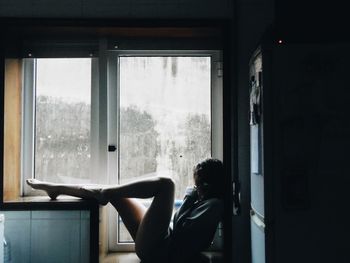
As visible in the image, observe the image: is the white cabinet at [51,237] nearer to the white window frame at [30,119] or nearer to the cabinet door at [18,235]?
the cabinet door at [18,235]

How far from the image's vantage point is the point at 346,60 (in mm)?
1577

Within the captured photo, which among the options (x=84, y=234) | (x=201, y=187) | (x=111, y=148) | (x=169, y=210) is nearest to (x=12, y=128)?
(x=111, y=148)

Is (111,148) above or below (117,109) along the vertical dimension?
below

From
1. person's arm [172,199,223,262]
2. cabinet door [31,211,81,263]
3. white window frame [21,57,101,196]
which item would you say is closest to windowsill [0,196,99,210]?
cabinet door [31,211,81,263]

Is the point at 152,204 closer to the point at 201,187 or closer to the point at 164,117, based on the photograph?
the point at 201,187

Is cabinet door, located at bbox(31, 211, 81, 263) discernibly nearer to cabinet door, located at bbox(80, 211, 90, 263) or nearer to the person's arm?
cabinet door, located at bbox(80, 211, 90, 263)

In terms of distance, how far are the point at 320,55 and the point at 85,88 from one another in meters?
1.34

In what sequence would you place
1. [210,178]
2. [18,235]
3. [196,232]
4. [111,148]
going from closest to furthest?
[196,232] < [210,178] < [18,235] < [111,148]

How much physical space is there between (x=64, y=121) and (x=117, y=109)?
1.02ft

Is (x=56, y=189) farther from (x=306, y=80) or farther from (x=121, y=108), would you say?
(x=306, y=80)

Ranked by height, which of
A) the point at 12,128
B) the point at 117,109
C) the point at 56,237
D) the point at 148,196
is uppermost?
the point at 117,109

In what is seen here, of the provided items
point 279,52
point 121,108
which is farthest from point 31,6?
point 279,52

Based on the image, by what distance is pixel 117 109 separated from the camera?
94.3 inches

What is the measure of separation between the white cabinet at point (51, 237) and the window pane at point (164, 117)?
273 millimetres
